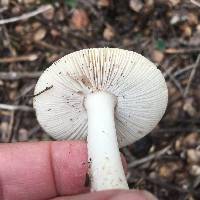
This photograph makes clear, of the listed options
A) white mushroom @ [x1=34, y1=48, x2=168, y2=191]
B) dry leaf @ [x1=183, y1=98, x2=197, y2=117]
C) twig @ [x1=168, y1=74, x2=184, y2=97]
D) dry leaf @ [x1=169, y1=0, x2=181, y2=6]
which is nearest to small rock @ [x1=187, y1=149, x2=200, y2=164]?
dry leaf @ [x1=183, y1=98, x2=197, y2=117]

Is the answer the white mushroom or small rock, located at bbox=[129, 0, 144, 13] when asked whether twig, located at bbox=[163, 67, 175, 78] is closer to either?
small rock, located at bbox=[129, 0, 144, 13]

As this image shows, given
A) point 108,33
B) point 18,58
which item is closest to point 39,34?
point 18,58

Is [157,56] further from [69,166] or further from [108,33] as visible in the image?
[69,166]

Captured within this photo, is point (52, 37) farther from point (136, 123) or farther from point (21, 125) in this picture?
point (136, 123)

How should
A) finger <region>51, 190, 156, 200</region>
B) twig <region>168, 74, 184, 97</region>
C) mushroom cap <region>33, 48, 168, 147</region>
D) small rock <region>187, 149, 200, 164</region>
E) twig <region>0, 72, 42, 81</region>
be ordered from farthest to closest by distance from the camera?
twig <region>0, 72, 42, 81</region>
twig <region>168, 74, 184, 97</region>
small rock <region>187, 149, 200, 164</region>
mushroom cap <region>33, 48, 168, 147</region>
finger <region>51, 190, 156, 200</region>

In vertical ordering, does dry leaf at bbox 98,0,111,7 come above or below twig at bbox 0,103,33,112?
above

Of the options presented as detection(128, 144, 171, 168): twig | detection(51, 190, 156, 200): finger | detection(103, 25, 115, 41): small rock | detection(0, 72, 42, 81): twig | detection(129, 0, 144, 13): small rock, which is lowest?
detection(51, 190, 156, 200): finger

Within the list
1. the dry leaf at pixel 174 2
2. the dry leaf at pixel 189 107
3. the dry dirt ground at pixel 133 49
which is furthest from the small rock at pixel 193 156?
the dry leaf at pixel 174 2
